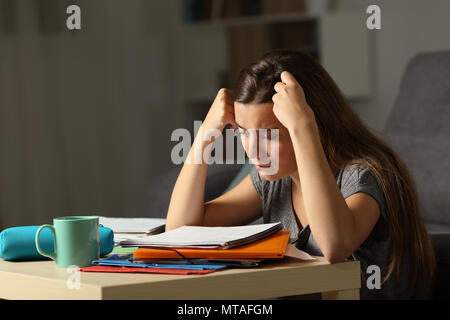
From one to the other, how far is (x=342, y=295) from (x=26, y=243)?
19.4 inches

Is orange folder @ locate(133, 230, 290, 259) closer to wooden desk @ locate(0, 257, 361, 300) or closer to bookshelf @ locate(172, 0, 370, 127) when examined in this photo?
wooden desk @ locate(0, 257, 361, 300)

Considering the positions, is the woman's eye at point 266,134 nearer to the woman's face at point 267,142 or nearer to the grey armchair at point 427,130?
the woman's face at point 267,142

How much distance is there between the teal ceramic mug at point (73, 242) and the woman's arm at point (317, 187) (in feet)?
1.14

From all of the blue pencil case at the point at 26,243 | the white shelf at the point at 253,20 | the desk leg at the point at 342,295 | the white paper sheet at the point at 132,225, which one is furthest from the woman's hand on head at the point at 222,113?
the white shelf at the point at 253,20

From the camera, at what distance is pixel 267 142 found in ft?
3.94

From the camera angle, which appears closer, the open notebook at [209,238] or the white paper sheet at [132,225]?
the open notebook at [209,238]

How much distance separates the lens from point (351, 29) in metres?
3.01

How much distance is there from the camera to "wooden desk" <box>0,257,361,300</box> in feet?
2.72

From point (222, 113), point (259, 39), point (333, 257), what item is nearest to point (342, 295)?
point (333, 257)

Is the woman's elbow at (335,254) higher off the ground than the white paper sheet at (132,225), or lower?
higher

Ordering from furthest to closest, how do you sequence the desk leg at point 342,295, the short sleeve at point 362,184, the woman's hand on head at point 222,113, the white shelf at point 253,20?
the white shelf at point 253,20, the woman's hand on head at point 222,113, the short sleeve at point 362,184, the desk leg at point 342,295

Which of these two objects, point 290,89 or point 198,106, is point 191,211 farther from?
point 198,106

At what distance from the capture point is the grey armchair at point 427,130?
76.5 inches

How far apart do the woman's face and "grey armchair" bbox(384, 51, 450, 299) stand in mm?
768
